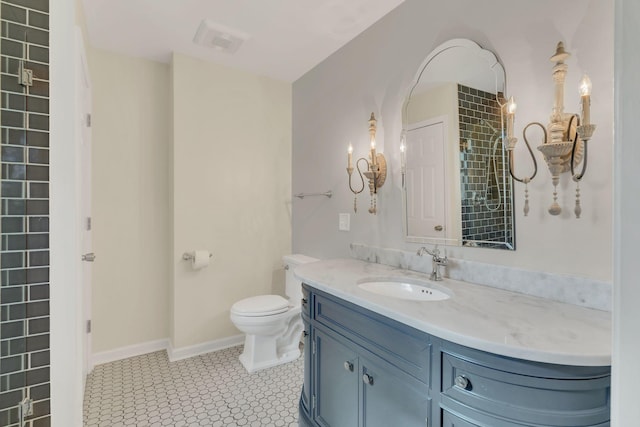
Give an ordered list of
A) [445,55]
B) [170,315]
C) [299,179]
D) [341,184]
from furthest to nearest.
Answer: [299,179] → [170,315] → [341,184] → [445,55]

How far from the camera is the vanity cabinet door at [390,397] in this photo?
1015 mm

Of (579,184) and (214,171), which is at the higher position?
(214,171)

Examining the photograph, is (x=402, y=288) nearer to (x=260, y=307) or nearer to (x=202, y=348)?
(x=260, y=307)

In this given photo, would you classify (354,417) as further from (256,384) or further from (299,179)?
(299,179)

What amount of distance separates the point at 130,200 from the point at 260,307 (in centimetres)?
138

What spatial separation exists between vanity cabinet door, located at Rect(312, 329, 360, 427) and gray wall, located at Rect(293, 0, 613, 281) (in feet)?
2.41

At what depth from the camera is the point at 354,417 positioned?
1.32 metres

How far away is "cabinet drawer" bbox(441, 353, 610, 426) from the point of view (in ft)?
2.49

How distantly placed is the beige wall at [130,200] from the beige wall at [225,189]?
9.8 inches

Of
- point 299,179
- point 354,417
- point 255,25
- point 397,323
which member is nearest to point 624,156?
point 397,323

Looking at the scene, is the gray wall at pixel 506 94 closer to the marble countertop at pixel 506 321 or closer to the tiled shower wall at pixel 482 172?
the tiled shower wall at pixel 482 172

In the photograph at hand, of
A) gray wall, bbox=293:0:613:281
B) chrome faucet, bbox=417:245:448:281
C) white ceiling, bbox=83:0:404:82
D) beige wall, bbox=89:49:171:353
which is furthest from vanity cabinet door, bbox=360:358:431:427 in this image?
beige wall, bbox=89:49:171:353

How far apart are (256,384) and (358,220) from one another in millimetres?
1322

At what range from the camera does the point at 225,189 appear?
274 cm
